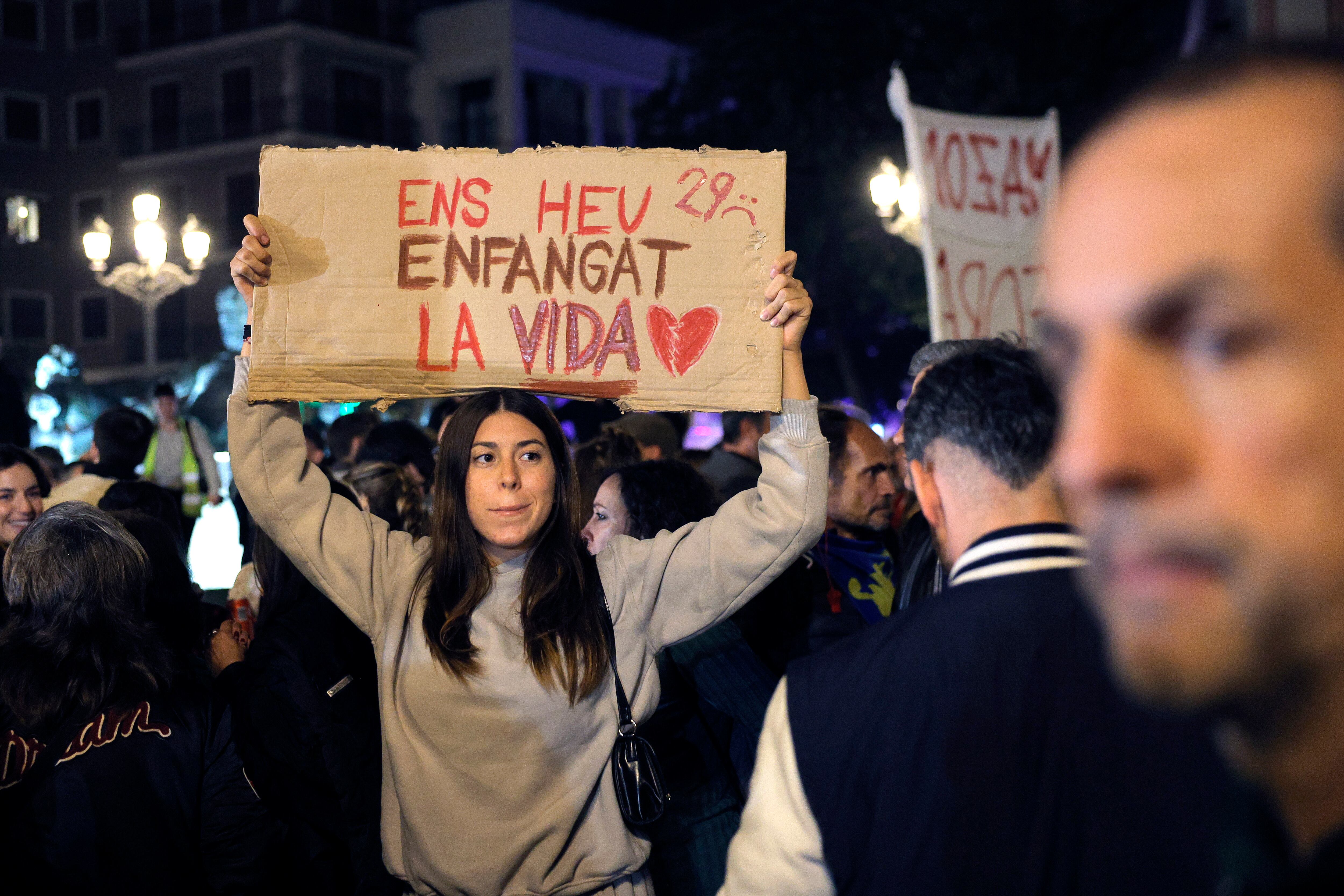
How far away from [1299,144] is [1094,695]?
0.96 meters

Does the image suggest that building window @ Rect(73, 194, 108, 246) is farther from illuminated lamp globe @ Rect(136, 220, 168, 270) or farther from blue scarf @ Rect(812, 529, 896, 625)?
blue scarf @ Rect(812, 529, 896, 625)

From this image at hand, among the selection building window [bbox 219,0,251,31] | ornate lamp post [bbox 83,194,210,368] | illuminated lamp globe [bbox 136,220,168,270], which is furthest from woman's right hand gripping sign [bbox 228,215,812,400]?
building window [bbox 219,0,251,31]

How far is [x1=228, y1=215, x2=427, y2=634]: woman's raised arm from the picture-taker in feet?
8.84

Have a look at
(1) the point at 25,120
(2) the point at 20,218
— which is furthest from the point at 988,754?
(1) the point at 25,120

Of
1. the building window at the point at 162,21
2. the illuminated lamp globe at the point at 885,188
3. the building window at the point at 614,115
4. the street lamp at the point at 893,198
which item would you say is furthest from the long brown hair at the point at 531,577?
the building window at the point at 162,21

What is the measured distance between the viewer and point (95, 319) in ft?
118

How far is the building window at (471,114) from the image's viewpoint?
30.2 m

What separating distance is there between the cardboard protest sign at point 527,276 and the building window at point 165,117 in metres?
34.8

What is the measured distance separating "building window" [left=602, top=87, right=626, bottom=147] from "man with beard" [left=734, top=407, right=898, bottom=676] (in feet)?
93.2

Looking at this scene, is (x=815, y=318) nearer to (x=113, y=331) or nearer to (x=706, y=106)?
(x=706, y=106)

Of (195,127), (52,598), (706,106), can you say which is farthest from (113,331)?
(52,598)

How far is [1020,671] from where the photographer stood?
1.55m

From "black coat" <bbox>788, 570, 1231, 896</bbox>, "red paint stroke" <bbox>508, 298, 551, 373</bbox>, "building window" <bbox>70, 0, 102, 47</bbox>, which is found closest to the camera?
"black coat" <bbox>788, 570, 1231, 896</bbox>

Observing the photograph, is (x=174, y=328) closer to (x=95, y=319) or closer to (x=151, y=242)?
(x=95, y=319)
